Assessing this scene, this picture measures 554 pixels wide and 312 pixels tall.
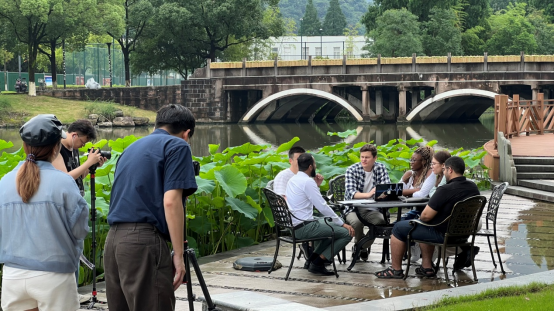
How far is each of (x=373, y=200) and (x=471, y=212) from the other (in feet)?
3.51

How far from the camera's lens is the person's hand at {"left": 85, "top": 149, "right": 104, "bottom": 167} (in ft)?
16.5

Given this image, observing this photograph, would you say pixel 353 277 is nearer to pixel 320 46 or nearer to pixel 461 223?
pixel 461 223

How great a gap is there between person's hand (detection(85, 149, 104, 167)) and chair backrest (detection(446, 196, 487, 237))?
2798 millimetres

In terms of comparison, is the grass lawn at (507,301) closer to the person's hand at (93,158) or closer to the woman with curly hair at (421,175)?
the woman with curly hair at (421,175)

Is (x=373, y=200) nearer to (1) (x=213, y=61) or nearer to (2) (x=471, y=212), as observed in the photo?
(2) (x=471, y=212)

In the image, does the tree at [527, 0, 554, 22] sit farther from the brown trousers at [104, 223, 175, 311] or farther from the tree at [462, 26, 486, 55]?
the brown trousers at [104, 223, 175, 311]

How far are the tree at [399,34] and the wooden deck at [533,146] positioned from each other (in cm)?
2969

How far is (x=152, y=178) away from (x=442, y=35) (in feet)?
163

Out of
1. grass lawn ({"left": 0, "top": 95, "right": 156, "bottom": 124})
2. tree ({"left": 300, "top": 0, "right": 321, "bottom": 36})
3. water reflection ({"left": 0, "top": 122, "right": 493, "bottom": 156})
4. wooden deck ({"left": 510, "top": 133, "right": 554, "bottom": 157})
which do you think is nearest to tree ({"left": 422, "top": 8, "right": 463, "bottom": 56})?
water reflection ({"left": 0, "top": 122, "right": 493, "bottom": 156})

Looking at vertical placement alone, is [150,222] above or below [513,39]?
below

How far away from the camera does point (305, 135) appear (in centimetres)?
3997

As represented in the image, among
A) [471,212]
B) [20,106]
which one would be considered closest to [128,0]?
[20,106]

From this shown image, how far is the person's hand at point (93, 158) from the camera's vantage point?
16.5 ft

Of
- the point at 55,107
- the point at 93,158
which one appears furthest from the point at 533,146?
the point at 55,107
